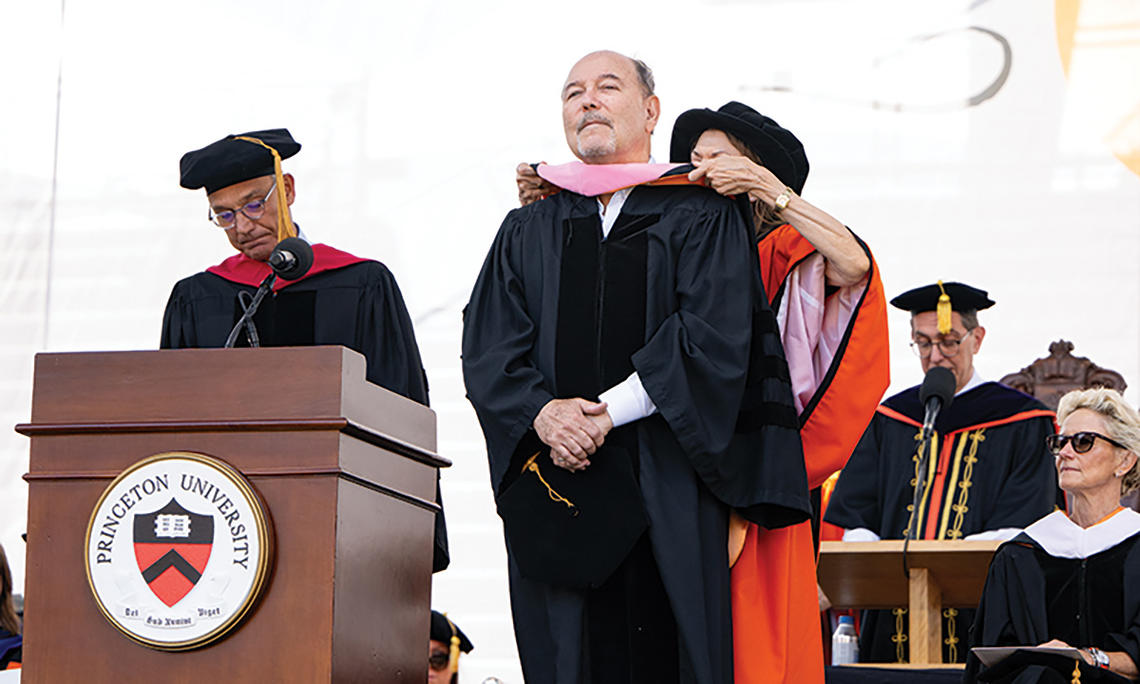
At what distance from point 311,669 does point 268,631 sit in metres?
0.09

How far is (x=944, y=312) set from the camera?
5.83 m

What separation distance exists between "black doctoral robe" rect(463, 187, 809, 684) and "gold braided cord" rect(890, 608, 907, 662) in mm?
2755

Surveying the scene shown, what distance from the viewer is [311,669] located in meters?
2.22

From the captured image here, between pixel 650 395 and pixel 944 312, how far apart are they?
10.7 ft

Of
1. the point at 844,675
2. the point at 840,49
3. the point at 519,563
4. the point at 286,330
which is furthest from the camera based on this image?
the point at 840,49

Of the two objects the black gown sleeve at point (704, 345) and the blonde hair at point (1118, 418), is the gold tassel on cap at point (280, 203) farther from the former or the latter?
the blonde hair at point (1118, 418)

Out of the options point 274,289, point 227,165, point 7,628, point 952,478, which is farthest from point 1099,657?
point 7,628

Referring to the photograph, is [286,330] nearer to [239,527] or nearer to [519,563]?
[519,563]

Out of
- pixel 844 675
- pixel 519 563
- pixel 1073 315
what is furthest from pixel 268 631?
pixel 1073 315

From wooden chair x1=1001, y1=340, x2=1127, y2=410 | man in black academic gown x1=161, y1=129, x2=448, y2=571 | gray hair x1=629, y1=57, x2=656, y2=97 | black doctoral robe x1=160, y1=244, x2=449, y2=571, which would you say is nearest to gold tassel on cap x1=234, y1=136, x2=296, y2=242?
man in black academic gown x1=161, y1=129, x2=448, y2=571

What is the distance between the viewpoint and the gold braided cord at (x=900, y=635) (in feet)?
17.9

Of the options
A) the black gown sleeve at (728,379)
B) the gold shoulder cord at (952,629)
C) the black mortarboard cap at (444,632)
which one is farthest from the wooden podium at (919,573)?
the black gown sleeve at (728,379)

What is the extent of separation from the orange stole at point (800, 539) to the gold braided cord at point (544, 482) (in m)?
0.37

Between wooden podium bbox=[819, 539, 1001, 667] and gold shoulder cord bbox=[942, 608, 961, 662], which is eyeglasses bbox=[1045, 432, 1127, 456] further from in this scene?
gold shoulder cord bbox=[942, 608, 961, 662]
